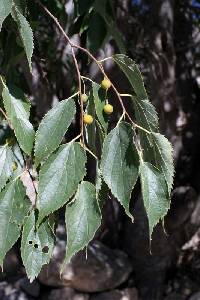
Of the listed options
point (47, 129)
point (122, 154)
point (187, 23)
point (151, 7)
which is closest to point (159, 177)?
point (122, 154)

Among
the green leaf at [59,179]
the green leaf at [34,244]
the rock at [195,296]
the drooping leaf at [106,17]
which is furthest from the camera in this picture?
the rock at [195,296]

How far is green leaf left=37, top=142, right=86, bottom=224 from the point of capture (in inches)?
33.4

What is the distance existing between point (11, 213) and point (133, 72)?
34cm

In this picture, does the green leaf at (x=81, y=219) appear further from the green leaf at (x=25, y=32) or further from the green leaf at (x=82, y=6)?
the green leaf at (x=82, y=6)

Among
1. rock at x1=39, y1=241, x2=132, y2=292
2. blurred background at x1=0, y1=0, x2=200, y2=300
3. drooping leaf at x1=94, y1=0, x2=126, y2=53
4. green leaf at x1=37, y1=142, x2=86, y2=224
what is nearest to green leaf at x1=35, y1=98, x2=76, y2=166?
green leaf at x1=37, y1=142, x2=86, y2=224

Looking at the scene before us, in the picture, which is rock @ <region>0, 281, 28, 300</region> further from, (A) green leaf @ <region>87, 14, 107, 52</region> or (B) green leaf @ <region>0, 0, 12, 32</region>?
(B) green leaf @ <region>0, 0, 12, 32</region>

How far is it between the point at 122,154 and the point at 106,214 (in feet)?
9.23

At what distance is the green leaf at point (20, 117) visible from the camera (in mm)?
957

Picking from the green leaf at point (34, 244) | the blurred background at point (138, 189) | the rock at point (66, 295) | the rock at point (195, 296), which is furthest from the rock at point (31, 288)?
the green leaf at point (34, 244)

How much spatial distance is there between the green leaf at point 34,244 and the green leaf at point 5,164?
0.08m

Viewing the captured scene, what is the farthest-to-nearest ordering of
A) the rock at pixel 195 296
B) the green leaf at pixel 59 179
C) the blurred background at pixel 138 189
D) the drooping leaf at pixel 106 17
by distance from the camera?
the rock at pixel 195 296 → the blurred background at pixel 138 189 → the drooping leaf at pixel 106 17 → the green leaf at pixel 59 179

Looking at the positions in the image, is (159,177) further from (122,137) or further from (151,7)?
(151,7)

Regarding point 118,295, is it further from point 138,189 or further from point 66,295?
point 138,189

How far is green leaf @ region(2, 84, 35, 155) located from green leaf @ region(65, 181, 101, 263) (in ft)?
0.46
